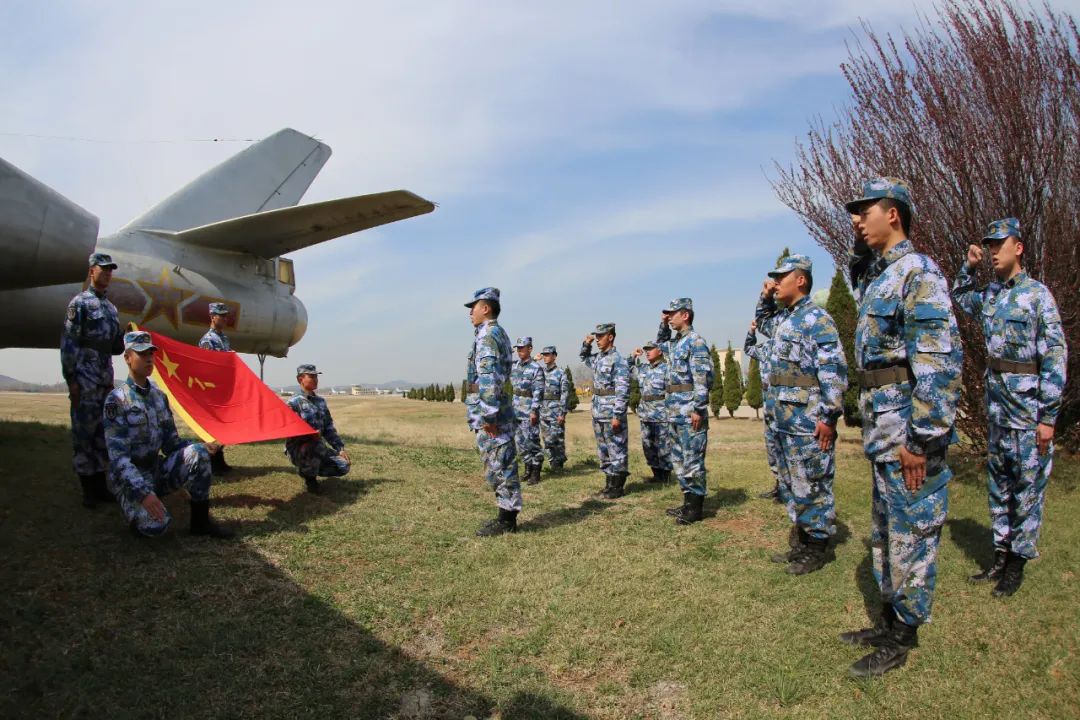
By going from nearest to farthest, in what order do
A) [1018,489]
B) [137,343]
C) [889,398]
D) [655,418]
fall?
1. [889,398]
2. [1018,489]
3. [137,343]
4. [655,418]

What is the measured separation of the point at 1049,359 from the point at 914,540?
7.93ft

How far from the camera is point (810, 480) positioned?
4949 millimetres

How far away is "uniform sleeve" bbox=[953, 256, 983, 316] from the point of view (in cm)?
559

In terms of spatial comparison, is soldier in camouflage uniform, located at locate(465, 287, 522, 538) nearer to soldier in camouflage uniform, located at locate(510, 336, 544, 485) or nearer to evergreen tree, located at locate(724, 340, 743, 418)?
soldier in camouflage uniform, located at locate(510, 336, 544, 485)

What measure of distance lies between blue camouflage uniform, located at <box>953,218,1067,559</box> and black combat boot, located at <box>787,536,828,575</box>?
4.01 feet

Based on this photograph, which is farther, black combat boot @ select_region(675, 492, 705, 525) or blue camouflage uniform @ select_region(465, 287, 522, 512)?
black combat boot @ select_region(675, 492, 705, 525)

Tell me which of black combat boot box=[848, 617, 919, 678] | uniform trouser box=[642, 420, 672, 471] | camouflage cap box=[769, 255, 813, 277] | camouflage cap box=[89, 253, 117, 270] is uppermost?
camouflage cap box=[89, 253, 117, 270]

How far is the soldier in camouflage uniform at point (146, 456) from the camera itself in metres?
4.80

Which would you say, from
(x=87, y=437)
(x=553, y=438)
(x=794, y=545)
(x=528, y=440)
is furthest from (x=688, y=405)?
(x=87, y=437)

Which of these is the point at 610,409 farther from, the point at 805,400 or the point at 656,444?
the point at 805,400

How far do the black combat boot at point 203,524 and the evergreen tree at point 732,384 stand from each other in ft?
87.5

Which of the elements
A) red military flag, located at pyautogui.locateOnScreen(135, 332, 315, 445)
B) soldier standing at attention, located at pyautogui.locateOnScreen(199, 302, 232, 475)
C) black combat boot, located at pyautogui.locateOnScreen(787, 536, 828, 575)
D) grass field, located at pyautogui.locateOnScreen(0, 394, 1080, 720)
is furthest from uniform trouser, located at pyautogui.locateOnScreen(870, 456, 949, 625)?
soldier standing at attention, located at pyautogui.locateOnScreen(199, 302, 232, 475)

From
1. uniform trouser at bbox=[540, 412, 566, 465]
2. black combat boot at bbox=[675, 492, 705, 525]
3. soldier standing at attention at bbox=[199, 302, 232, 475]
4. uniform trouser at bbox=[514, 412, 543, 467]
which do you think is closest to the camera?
black combat boot at bbox=[675, 492, 705, 525]

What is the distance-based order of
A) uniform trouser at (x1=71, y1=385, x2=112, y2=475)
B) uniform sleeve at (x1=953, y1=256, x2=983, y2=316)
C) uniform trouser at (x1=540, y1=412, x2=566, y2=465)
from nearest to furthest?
uniform sleeve at (x1=953, y1=256, x2=983, y2=316) → uniform trouser at (x1=71, y1=385, x2=112, y2=475) → uniform trouser at (x1=540, y1=412, x2=566, y2=465)
